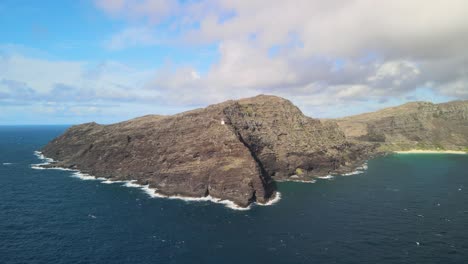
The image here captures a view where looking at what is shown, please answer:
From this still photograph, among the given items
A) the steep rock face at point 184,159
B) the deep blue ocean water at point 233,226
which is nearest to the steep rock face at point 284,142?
the steep rock face at point 184,159

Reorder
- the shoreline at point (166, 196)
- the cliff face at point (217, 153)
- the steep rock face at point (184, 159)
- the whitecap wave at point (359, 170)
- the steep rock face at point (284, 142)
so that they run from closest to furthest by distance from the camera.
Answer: the shoreline at point (166, 196)
the steep rock face at point (184, 159)
the cliff face at point (217, 153)
the steep rock face at point (284, 142)
the whitecap wave at point (359, 170)

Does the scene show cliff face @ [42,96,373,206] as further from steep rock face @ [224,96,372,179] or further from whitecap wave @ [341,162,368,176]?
whitecap wave @ [341,162,368,176]

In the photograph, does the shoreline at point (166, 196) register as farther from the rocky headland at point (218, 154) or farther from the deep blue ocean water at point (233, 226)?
the deep blue ocean water at point (233, 226)

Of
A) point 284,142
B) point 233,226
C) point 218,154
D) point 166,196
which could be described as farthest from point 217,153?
point 284,142

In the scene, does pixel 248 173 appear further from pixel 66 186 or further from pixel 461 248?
pixel 66 186

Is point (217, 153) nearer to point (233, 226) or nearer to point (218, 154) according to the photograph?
point (218, 154)

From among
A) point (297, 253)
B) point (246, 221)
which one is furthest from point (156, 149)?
point (297, 253)

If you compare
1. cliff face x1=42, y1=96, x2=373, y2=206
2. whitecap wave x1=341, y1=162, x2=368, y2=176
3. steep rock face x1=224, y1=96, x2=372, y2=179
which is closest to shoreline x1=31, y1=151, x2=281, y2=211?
cliff face x1=42, y1=96, x2=373, y2=206
